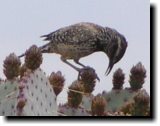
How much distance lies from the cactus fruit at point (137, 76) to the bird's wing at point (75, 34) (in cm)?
17

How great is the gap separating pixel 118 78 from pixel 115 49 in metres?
0.10

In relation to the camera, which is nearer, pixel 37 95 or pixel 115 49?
pixel 37 95

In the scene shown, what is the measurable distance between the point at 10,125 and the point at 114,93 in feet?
1.12

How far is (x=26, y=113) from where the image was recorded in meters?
1.24

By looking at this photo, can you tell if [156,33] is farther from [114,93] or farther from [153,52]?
[114,93]

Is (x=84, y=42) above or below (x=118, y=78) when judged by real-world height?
above

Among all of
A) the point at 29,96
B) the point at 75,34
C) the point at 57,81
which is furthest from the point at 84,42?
the point at 29,96

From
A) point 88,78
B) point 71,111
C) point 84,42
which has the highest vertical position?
point 84,42

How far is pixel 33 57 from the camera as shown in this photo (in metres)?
1.34

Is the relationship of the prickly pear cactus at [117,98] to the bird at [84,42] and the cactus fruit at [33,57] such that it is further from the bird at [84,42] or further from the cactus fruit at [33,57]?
the cactus fruit at [33,57]

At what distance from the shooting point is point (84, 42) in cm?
140

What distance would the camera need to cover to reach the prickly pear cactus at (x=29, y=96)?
1227 mm

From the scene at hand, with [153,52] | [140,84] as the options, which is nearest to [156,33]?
[153,52]

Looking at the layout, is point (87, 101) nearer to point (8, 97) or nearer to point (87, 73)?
point (87, 73)
